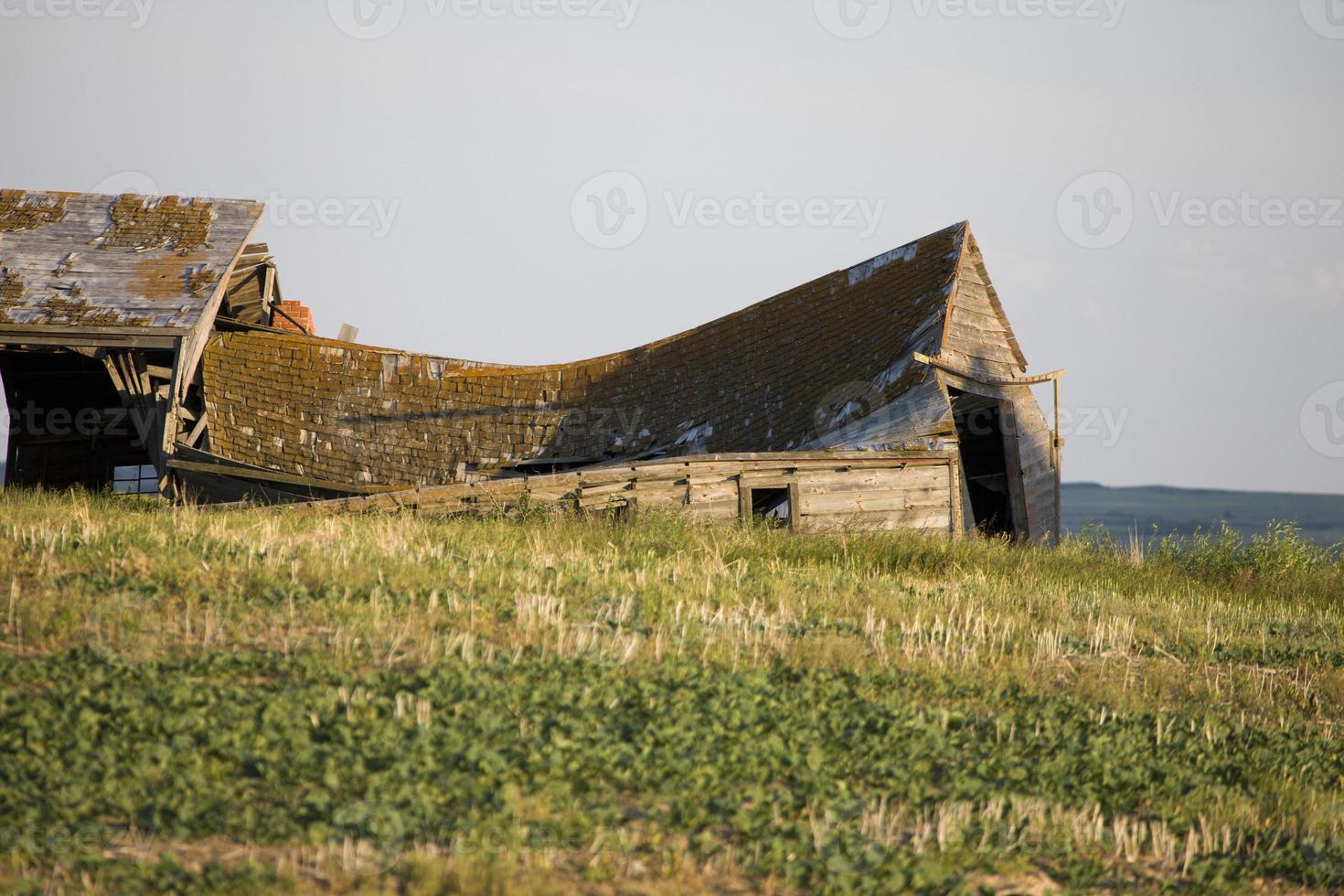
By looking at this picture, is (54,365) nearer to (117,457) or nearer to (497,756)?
(117,457)

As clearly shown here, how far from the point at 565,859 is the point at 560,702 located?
171 centimetres

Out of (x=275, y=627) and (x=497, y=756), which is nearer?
(x=497, y=756)

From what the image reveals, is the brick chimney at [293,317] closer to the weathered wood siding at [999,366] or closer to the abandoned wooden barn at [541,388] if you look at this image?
the abandoned wooden barn at [541,388]

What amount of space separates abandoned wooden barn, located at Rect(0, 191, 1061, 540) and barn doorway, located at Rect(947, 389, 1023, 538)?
51mm

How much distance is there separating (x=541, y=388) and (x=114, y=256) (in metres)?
8.82

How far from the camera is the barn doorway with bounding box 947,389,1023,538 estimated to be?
19.9 meters

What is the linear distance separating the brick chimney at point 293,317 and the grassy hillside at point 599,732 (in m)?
17.2

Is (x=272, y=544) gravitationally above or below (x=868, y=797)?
above

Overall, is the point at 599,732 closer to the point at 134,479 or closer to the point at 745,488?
the point at 745,488

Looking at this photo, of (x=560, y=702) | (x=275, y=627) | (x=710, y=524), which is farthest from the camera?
(x=710, y=524)

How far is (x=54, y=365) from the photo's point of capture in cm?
2655

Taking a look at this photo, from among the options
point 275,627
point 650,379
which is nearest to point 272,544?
point 275,627

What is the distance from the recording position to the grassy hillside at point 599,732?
17.5 ft

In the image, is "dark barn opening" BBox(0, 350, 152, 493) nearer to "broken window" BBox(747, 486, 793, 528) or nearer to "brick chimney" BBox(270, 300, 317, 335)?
"brick chimney" BBox(270, 300, 317, 335)
